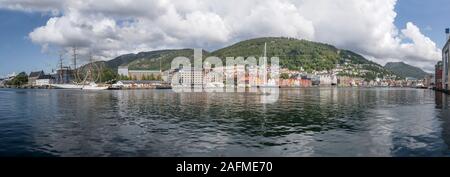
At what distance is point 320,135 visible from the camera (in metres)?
30.1

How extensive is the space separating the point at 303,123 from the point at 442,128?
41.4ft

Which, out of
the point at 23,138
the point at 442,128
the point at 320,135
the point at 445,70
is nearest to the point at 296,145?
the point at 320,135

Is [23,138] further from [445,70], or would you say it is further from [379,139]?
[445,70]

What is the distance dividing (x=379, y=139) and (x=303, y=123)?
34.1 ft

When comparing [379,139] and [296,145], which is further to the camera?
[379,139]

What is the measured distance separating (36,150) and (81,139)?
436cm

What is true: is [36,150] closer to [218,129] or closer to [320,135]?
[218,129]

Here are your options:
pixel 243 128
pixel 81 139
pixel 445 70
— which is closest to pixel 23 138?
pixel 81 139
